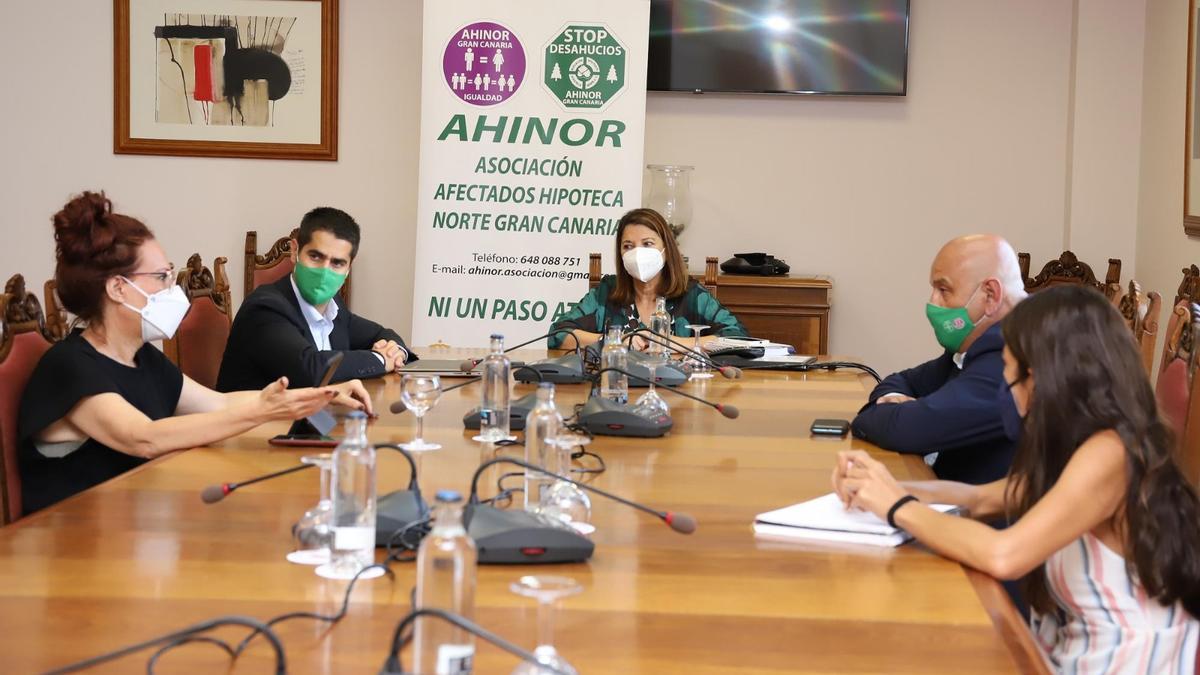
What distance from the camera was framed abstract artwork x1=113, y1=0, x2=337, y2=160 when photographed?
20.6 feet

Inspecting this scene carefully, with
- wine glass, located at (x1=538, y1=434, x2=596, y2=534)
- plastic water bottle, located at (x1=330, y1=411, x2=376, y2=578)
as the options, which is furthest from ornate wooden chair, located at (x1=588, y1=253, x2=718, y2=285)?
plastic water bottle, located at (x1=330, y1=411, x2=376, y2=578)

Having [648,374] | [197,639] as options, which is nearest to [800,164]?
[648,374]

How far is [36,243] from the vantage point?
21.3 ft

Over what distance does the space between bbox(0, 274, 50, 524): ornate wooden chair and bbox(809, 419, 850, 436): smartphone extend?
5.28 ft

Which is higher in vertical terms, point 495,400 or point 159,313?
point 159,313

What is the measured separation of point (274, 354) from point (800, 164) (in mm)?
3300

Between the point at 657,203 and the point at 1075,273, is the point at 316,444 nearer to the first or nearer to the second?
the point at 657,203

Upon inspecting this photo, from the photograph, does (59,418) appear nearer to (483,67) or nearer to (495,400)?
(495,400)

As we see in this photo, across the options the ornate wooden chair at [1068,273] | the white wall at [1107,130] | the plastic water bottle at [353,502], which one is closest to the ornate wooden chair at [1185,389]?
the plastic water bottle at [353,502]

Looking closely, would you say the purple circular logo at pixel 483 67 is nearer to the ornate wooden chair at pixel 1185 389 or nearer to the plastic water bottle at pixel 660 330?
the plastic water bottle at pixel 660 330

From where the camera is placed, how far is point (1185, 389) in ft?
8.96

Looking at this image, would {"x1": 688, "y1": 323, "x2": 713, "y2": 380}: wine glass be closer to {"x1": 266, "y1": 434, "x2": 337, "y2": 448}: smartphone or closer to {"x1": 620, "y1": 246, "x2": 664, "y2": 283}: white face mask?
{"x1": 620, "y1": 246, "x2": 664, "y2": 283}: white face mask

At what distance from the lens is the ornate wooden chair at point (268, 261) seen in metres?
6.21

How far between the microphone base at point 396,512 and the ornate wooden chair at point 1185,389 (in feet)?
4.83
